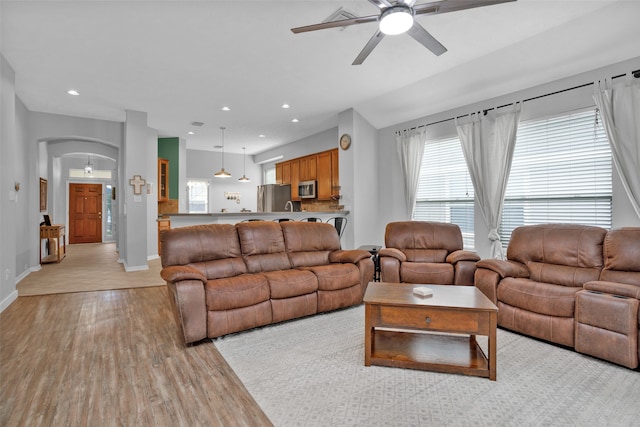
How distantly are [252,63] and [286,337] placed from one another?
129 inches

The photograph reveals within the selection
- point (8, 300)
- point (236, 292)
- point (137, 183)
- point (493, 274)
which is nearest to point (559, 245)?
point (493, 274)

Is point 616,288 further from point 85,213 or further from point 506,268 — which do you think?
point 85,213

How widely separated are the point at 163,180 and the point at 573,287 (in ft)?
26.1

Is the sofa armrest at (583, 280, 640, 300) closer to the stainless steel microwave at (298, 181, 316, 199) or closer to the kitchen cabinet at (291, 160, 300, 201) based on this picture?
the stainless steel microwave at (298, 181, 316, 199)

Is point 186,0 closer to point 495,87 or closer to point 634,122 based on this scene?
point 495,87

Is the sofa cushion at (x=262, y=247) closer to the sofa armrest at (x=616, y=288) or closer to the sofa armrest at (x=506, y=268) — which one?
the sofa armrest at (x=506, y=268)

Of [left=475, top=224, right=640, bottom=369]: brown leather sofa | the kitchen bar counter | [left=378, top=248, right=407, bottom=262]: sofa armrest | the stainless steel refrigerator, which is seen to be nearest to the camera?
[left=475, top=224, right=640, bottom=369]: brown leather sofa

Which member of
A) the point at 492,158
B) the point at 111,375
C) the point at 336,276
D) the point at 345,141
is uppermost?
the point at 345,141

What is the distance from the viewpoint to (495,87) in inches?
166

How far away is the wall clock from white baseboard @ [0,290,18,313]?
521 cm

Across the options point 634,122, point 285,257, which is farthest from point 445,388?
point 634,122

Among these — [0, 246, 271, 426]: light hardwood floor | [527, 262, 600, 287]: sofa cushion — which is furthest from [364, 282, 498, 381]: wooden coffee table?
[527, 262, 600, 287]: sofa cushion

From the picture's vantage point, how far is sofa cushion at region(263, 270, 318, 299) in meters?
3.10

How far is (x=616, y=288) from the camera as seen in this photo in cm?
240
